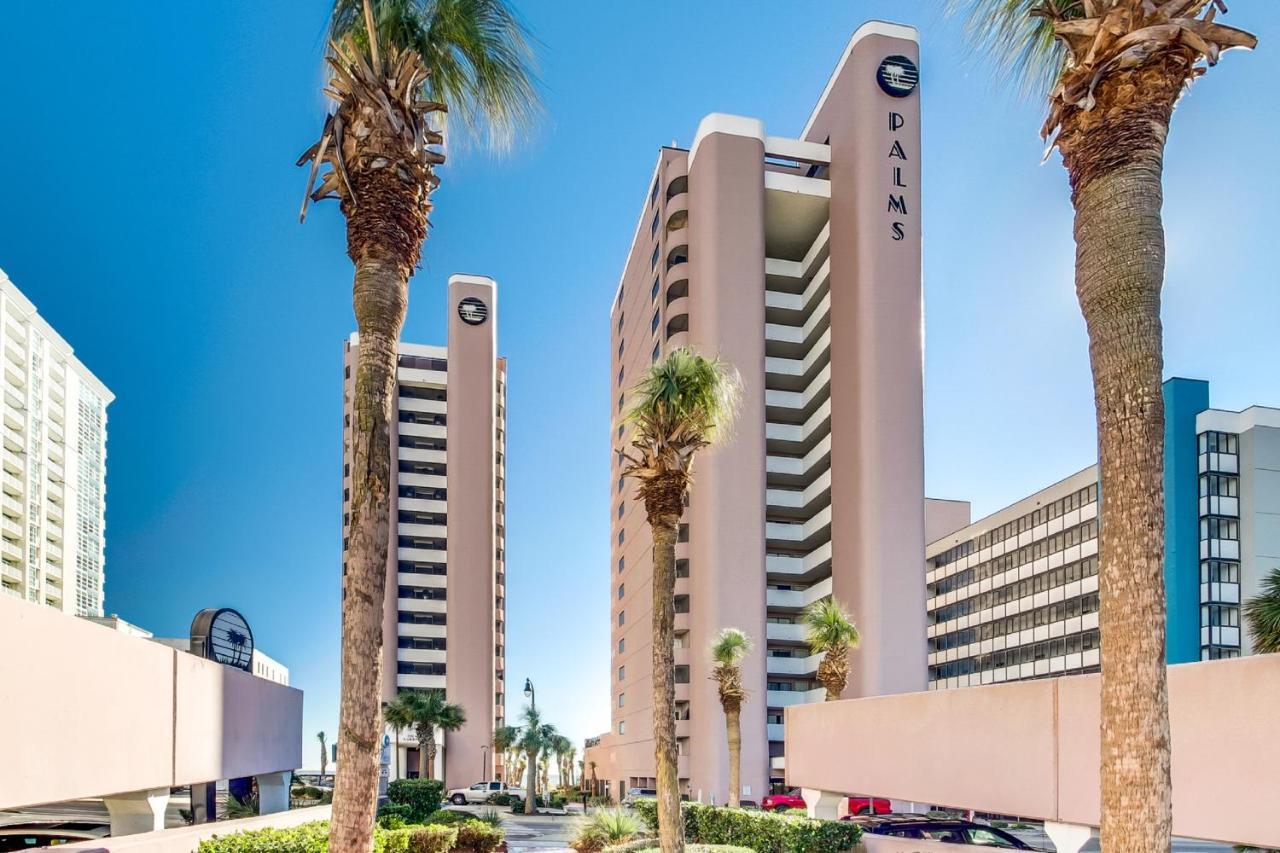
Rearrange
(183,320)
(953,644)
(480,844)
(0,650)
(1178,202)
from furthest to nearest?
(953,644) < (183,320) < (480,844) < (1178,202) < (0,650)

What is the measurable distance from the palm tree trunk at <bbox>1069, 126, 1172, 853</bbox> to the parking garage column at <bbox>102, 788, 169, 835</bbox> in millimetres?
12684

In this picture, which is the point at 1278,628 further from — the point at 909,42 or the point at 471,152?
the point at 909,42

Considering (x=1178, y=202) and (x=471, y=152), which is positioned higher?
(x=471, y=152)

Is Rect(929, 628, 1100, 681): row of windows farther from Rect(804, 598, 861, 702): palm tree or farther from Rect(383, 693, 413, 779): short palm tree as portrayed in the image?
Rect(383, 693, 413, 779): short palm tree

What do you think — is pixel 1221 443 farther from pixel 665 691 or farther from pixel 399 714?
pixel 665 691

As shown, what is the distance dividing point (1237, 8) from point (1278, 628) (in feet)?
52.5

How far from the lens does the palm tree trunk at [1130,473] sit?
906 centimetres

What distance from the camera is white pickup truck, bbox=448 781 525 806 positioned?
228ft

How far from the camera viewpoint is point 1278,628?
24688mm

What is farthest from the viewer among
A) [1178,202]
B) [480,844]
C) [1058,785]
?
[480,844]

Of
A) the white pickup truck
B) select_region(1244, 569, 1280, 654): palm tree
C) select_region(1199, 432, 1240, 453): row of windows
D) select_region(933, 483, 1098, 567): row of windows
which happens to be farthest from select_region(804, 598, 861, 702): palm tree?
select_region(1199, 432, 1240, 453): row of windows

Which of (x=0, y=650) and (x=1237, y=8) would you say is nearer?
(x=0, y=650)

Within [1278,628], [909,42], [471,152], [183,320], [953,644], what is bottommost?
[953,644]

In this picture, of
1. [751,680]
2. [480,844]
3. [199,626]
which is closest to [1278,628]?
[480,844]
